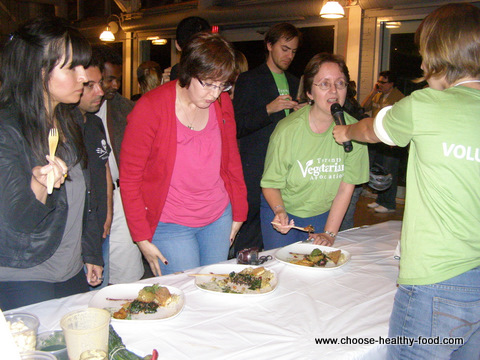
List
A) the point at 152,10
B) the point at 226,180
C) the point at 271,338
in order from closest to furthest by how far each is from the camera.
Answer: the point at 271,338 → the point at 226,180 → the point at 152,10

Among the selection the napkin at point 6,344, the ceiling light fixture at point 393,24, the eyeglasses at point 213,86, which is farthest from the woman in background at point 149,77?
the ceiling light fixture at point 393,24

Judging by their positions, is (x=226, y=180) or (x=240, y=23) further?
(x=240, y=23)

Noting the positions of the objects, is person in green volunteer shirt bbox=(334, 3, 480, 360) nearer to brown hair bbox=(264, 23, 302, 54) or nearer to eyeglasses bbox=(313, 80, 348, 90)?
eyeglasses bbox=(313, 80, 348, 90)

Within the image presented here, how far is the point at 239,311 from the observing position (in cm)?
146

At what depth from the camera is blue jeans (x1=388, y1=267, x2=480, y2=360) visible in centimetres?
123

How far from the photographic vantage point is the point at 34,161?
1433 millimetres

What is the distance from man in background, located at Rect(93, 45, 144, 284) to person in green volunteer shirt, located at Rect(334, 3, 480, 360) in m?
1.81

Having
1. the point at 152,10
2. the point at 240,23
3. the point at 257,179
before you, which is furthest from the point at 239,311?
the point at 152,10

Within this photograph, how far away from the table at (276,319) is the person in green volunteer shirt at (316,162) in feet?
1.72

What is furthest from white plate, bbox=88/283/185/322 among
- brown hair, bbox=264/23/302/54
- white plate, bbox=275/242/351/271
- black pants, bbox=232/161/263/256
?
brown hair, bbox=264/23/302/54

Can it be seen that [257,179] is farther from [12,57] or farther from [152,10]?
[152,10]

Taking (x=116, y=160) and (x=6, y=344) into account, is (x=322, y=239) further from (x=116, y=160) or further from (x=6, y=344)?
(x=6, y=344)

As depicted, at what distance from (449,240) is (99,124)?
190 cm

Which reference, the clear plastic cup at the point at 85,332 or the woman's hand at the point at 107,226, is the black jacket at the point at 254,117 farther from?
the clear plastic cup at the point at 85,332
